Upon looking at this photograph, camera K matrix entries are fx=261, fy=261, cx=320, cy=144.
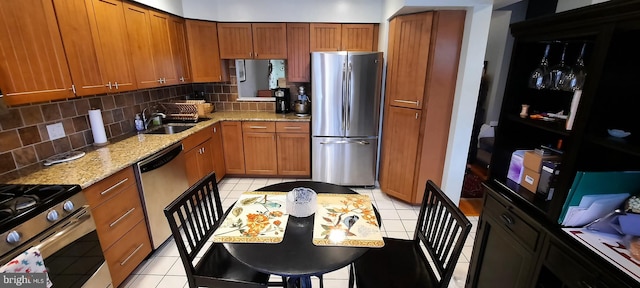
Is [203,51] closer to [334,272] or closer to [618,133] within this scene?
[334,272]

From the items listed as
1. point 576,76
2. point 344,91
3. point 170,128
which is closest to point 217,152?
point 170,128

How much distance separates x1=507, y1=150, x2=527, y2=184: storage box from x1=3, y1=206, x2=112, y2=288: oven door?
7.91 feet

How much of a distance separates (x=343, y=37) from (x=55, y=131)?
288cm

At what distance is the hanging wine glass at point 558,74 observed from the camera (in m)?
1.25

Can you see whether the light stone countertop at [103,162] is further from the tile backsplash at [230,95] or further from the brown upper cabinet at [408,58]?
the brown upper cabinet at [408,58]

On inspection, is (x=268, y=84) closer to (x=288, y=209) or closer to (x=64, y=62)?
(x=64, y=62)

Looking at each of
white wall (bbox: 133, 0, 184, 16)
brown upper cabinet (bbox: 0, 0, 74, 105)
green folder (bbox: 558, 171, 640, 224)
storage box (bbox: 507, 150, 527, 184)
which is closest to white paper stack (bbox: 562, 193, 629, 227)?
green folder (bbox: 558, 171, 640, 224)

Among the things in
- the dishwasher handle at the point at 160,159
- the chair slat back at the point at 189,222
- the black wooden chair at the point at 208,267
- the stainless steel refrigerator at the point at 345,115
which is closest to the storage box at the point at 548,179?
the black wooden chair at the point at 208,267

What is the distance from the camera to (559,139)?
4.66 feet

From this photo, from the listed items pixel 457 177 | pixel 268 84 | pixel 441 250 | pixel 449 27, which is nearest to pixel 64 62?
pixel 268 84

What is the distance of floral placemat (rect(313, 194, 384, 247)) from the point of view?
1.20 m

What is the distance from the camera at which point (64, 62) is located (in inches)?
66.7

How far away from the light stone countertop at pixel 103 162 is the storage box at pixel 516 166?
2.40m

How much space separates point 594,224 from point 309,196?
1.23m
